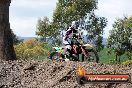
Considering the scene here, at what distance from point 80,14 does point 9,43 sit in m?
44.6

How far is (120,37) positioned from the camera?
69.8 metres

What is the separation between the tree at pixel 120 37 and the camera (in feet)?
221

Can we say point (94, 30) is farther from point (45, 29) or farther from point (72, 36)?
point (72, 36)

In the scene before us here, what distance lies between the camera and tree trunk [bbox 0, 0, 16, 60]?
48.3ft

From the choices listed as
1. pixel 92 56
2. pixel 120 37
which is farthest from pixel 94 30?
pixel 92 56

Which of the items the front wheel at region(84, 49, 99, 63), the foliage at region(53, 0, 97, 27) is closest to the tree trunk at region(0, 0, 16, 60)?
the front wheel at region(84, 49, 99, 63)

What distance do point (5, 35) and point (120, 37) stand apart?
56.2 m

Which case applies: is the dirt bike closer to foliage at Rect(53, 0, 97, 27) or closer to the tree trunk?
the tree trunk

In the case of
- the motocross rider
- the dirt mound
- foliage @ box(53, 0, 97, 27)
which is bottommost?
the dirt mound

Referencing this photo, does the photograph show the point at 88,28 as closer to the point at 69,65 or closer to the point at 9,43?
the point at 9,43

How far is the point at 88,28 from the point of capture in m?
67.2

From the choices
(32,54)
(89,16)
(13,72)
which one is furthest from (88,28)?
(13,72)

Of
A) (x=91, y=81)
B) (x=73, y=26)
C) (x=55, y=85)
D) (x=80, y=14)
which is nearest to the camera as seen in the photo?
(x=91, y=81)

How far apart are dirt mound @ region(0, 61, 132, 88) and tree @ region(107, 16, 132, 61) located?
186 ft
